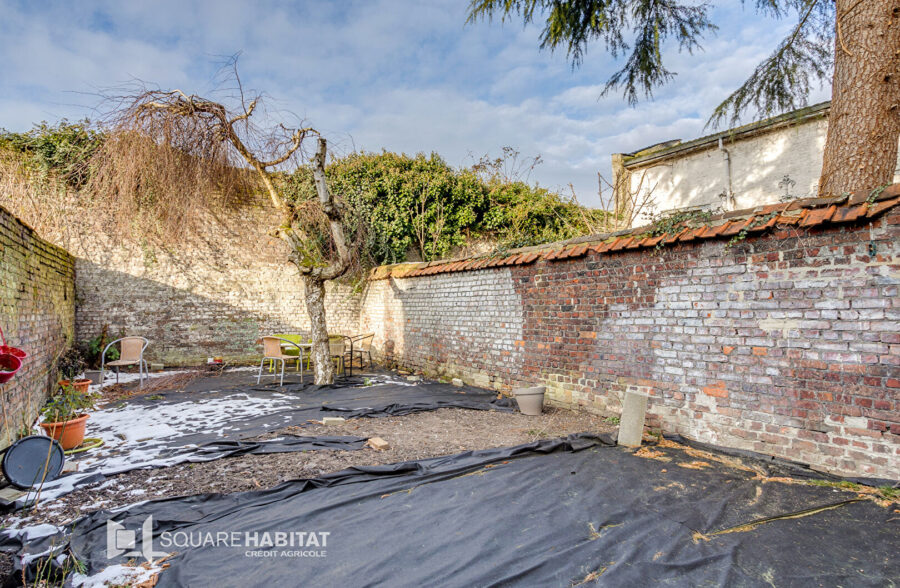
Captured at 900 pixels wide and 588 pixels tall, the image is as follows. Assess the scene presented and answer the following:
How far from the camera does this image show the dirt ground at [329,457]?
9.27 feet

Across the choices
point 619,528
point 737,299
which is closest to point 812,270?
point 737,299

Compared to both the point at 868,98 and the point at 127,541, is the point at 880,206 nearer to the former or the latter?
the point at 868,98

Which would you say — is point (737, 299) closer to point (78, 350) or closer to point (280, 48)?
point (280, 48)

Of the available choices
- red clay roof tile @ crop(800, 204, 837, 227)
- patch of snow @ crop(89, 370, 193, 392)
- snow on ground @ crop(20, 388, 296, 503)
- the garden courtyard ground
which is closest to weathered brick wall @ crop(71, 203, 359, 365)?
patch of snow @ crop(89, 370, 193, 392)

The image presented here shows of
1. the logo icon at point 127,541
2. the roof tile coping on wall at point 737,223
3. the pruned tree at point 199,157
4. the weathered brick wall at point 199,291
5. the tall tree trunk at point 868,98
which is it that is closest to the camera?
the logo icon at point 127,541

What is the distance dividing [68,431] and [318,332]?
3.79m

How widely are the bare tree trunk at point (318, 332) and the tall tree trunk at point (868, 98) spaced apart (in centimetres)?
683

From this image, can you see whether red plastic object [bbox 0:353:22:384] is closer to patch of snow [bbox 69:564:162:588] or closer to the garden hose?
the garden hose

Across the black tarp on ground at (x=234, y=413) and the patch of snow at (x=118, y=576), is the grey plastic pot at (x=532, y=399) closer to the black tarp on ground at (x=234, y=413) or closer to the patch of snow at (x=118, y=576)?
the black tarp on ground at (x=234, y=413)

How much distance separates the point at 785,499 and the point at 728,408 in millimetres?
1032

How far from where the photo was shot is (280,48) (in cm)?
591

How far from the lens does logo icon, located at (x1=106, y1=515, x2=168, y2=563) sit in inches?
83.5

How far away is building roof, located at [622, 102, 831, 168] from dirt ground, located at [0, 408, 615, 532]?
605 centimetres

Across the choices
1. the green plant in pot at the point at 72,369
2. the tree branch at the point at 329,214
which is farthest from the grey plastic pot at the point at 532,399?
the green plant in pot at the point at 72,369
